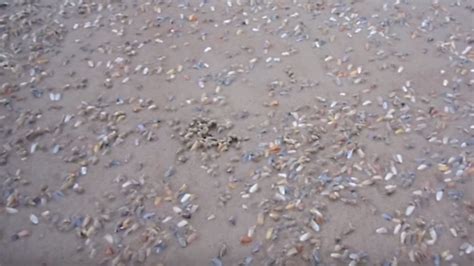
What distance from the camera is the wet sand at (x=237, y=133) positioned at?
211cm

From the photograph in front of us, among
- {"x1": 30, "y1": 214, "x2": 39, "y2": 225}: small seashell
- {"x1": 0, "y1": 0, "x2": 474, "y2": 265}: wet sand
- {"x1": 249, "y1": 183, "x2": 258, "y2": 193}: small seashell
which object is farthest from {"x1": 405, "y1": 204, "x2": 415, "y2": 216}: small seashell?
{"x1": 30, "y1": 214, "x2": 39, "y2": 225}: small seashell

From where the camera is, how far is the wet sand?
2113 millimetres

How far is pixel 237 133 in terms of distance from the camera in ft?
8.42

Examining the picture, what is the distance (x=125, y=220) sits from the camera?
2178mm

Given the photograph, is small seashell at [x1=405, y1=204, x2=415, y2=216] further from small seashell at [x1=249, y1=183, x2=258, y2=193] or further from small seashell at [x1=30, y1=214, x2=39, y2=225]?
→ small seashell at [x1=30, y1=214, x2=39, y2=225]

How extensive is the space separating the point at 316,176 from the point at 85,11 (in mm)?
1924

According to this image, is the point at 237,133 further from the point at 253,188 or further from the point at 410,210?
the point at 410,210

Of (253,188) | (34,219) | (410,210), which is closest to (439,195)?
(410,210)

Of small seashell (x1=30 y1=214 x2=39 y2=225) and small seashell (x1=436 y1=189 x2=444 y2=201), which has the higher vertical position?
small seashell (x1=30 y1=214 x2=39 y2=225)

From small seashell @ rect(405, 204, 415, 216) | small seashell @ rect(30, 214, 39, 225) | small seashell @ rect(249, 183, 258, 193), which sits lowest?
small seashell @ rect(405, 204, 415, 216)

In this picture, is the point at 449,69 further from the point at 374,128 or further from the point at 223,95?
the point at 223,95

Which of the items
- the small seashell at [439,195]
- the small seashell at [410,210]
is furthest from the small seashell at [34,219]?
the small seashell at [439,195]

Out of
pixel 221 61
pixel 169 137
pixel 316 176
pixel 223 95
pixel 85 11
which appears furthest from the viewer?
pixel 85 11

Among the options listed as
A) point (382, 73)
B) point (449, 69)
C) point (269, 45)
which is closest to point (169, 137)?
point (269, 45)
